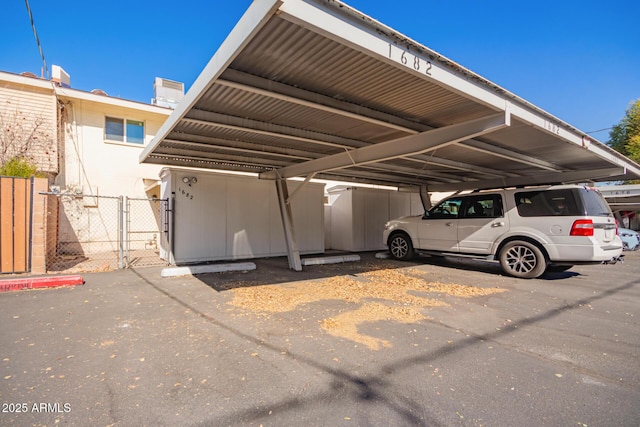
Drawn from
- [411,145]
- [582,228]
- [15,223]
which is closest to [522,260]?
[582,228]

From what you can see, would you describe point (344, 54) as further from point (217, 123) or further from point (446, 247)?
point (446, 247)

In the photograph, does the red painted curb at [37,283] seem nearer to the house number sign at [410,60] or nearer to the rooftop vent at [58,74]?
the house number sign at [410,60]

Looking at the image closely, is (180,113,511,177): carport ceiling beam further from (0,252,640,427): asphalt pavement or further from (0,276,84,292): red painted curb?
(0,276,84,292): red painted curb

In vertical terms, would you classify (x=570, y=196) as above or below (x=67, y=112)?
below

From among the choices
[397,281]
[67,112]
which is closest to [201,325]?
[397,281]

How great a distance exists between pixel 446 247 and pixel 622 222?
22534 mm

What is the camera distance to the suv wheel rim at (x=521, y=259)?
691 centimetres

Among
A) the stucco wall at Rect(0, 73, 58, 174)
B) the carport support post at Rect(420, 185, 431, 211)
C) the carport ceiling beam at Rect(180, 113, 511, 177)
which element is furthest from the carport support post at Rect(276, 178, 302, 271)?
the stucco wall at Rect(0, 73, 58, 174)

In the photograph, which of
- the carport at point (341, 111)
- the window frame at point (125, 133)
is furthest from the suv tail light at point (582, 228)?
the window frame at point (125, 133)

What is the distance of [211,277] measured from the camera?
7.10m

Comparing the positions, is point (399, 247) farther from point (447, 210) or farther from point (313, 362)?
point (313, 362)

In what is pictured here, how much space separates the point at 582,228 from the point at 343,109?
17.8ft

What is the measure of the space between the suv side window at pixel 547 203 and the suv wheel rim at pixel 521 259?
0.81m

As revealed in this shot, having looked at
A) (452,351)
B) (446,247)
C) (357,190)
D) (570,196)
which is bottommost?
(452,351)
